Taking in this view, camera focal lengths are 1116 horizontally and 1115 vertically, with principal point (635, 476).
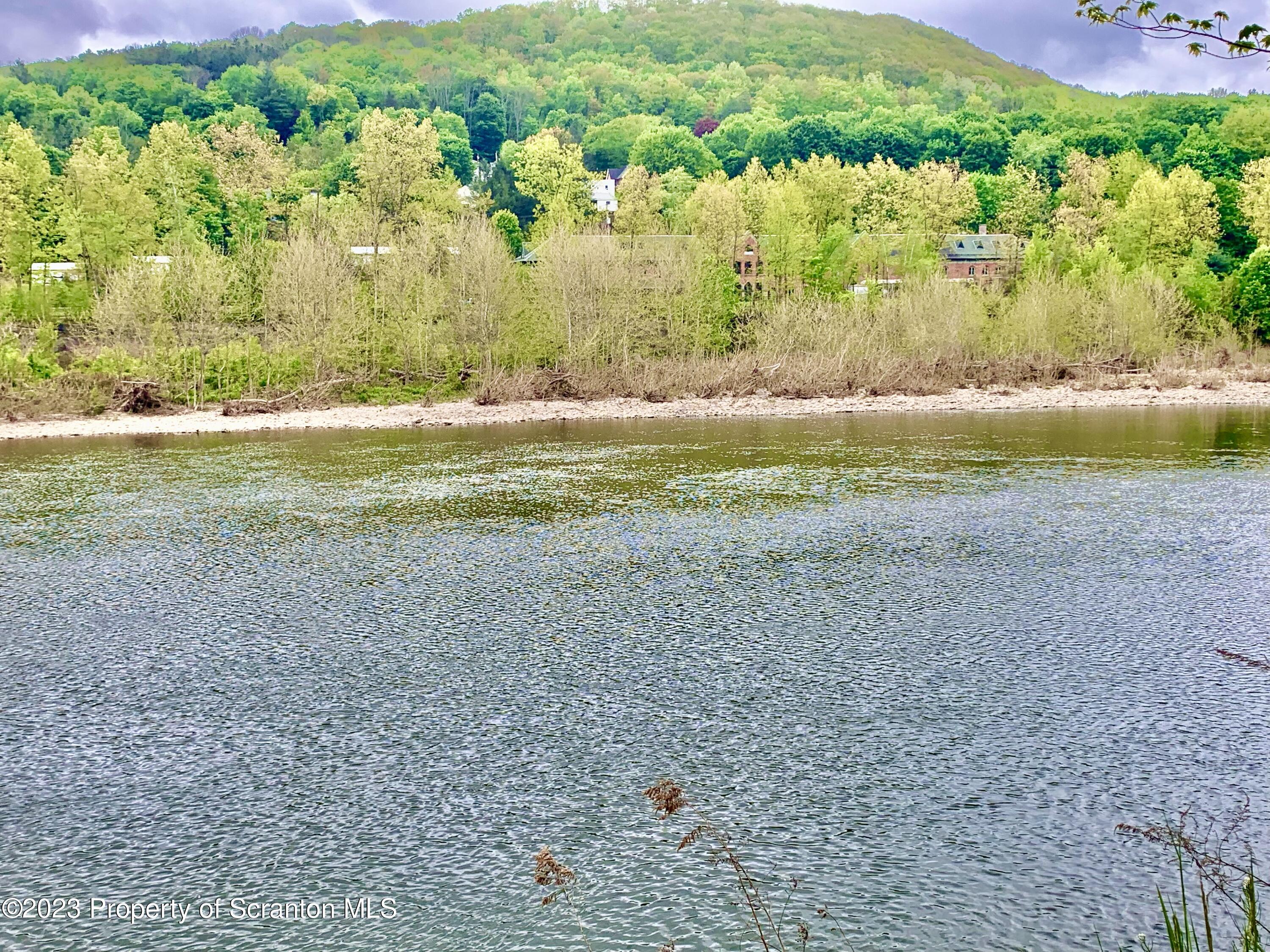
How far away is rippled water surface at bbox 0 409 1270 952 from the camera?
6594mm

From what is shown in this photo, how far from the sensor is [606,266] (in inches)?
1795

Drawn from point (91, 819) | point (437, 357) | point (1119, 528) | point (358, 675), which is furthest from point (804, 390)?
point (91, 819)

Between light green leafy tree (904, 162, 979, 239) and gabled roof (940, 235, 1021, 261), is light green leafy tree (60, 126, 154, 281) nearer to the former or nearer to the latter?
light green leafy tree (904, 162, 979, 239)

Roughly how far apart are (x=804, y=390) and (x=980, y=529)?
26.8m

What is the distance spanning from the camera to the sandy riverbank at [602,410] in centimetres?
3684

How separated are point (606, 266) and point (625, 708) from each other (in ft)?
123

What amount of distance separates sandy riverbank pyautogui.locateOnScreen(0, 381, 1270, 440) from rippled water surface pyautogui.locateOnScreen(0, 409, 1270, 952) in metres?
17.5

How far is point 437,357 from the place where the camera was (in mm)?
45250

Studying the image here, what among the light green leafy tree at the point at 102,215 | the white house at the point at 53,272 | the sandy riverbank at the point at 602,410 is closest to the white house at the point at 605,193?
the white house at the point at 53,272

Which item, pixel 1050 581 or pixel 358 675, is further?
pixel 1050 581

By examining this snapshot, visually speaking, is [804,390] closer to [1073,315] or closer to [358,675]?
[1073,315]

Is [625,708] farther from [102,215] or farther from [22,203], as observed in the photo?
[22,203]

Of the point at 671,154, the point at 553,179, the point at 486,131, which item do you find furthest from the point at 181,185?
the point at 486,131

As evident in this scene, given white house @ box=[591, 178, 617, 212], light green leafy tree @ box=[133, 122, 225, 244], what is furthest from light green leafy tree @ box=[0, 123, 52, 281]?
white house @ box=[591, 178, 617, 212]
